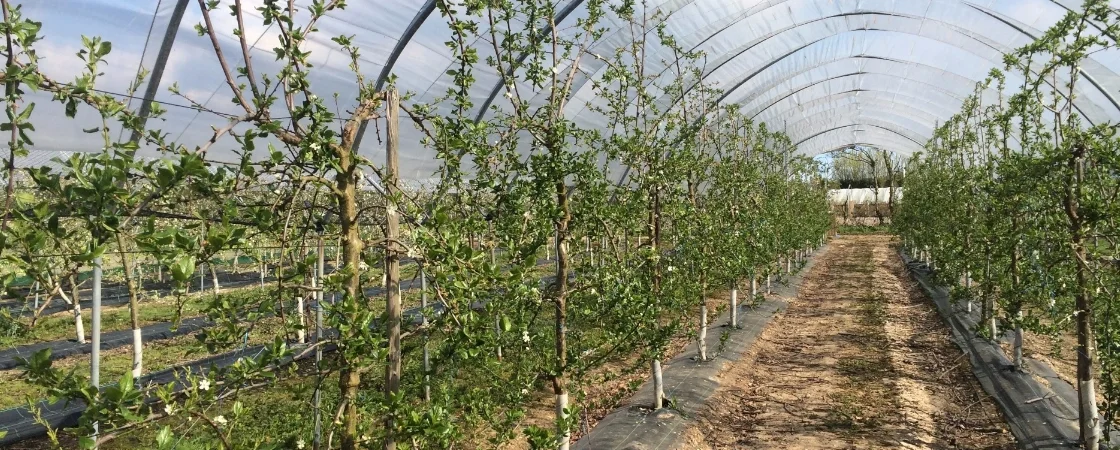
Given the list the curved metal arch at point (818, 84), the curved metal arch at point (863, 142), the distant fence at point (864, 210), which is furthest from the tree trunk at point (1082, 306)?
the distant fence at point (864, 210)

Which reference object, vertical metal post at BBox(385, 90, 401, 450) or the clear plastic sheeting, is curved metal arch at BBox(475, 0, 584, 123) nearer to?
the clear plastic sheeting

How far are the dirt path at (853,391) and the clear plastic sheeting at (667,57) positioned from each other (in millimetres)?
4041

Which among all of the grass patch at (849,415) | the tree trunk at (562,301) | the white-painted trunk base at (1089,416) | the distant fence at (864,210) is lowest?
the grass patch at (849,415)

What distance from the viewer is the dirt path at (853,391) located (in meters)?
7.06

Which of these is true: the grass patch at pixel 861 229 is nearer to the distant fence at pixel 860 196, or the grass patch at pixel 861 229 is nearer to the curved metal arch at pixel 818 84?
the distant fence at pixel 860 196

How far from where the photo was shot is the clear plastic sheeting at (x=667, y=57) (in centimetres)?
648

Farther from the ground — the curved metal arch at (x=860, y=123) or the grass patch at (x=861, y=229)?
the curved metal arch at (x=860, y=123)

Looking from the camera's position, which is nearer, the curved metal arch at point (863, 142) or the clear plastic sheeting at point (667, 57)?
the clear plastic sheeting at point (667, 57)

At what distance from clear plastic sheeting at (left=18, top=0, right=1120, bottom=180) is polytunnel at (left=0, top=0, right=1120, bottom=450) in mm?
57

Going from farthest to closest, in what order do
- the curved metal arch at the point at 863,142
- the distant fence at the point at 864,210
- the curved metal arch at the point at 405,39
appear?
1. the distant fence at the point at 864,210
2. the curved metal arch at the point at 863,142
3. the curved metal arch at the point at 405,39

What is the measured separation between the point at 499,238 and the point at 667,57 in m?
10.6

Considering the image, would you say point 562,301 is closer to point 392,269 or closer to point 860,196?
point 392,269

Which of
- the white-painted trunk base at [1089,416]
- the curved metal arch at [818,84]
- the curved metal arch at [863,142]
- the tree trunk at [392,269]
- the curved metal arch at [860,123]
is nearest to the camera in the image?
the tree trunk at [392,269]

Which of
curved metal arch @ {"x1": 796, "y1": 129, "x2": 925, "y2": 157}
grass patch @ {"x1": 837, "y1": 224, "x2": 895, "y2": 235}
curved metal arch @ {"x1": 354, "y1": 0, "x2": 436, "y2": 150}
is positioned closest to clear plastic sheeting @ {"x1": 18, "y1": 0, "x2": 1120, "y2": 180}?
curved metal arch @ {"x1": 354, "y1": 0, "x2": 436, "y2": 150}
